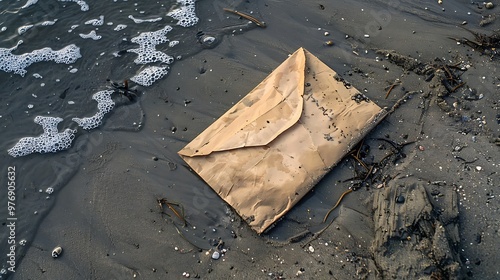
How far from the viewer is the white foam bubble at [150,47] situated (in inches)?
196

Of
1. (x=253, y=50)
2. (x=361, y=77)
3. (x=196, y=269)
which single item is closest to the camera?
(x=196, y=269)

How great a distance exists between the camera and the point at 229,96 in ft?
15.2

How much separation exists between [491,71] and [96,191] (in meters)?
4.21

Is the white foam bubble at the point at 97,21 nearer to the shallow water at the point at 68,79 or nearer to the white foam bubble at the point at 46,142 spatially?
the shallow water at the point at 68,79

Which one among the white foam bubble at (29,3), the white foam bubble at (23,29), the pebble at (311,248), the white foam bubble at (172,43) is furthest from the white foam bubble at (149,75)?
the pebble at (311,248)

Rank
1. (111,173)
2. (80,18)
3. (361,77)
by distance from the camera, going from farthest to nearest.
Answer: (80,18) → (361,77) → (111,173)

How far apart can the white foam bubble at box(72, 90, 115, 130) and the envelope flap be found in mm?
1077

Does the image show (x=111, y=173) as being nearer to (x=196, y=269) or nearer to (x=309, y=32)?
(x=196, y=269)

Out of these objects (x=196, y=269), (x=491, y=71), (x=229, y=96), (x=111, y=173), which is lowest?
(x=196, y=269)

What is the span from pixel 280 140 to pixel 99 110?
2039mm

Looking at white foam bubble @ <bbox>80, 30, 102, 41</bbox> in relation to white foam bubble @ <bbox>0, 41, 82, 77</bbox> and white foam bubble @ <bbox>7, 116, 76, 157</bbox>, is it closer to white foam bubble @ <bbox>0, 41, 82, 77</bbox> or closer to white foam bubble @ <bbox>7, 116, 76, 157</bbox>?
white foam bubble @ <bbox>0, 41, 82, 77</bbox>

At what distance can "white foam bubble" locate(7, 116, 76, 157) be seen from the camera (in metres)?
4.48

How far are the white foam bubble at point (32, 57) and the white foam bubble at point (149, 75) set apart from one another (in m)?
0.84

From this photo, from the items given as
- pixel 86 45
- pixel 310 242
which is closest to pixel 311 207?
pixel 310 242
